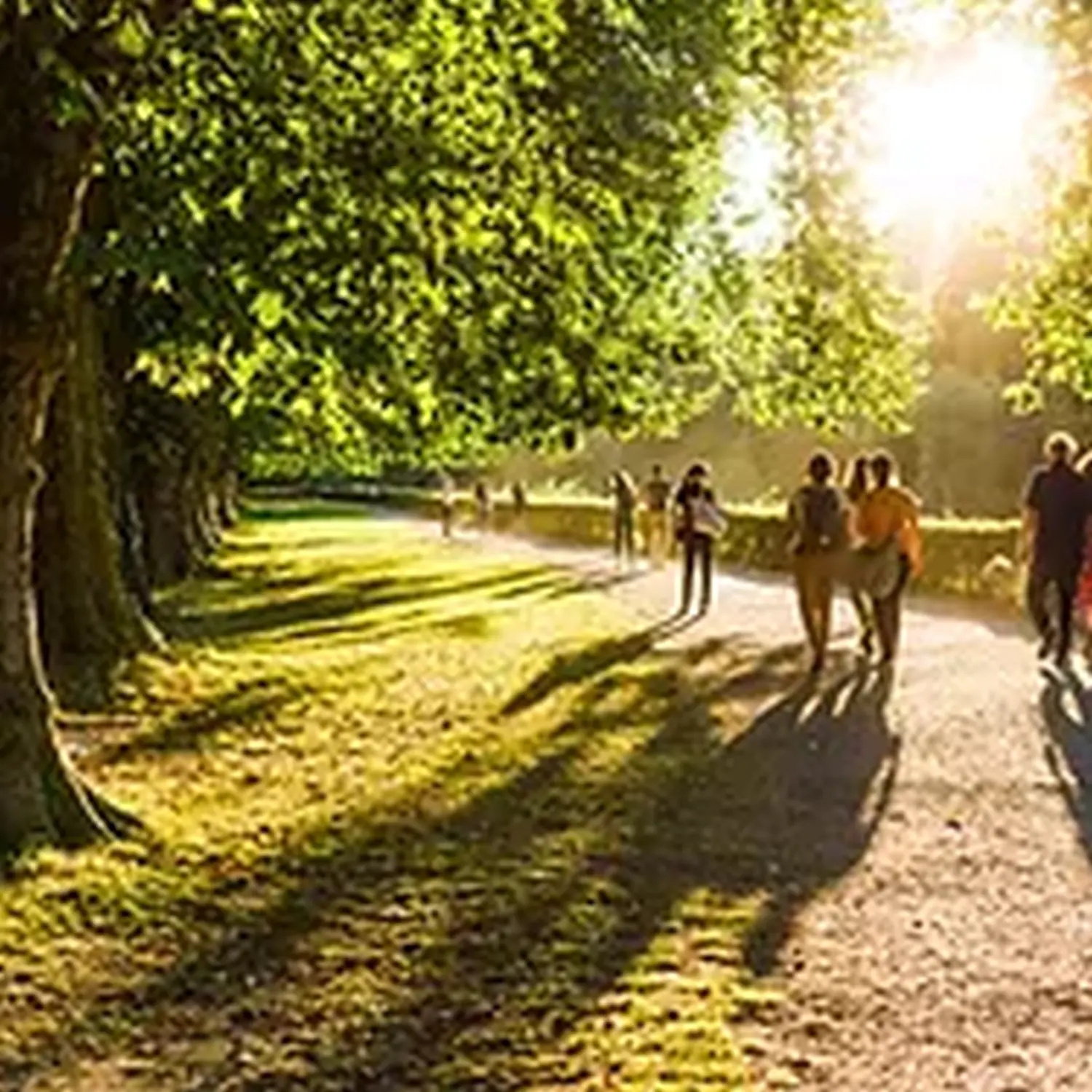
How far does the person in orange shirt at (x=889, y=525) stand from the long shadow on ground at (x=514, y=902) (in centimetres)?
412

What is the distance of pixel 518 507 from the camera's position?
6569 centimetres

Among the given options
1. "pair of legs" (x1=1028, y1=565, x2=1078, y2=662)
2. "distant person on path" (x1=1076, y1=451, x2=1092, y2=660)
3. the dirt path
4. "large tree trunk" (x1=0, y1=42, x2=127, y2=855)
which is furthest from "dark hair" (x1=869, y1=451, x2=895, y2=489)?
"large tree trunk" (x1=0, y1=42, x2=127, y2=855)

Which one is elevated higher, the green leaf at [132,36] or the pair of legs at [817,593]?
the green leaf at [132,36]

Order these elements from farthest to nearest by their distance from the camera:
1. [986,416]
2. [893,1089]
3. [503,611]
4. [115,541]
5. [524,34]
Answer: [986,416]
[503,611]
[115,541]
[524,34]
[893,1089]

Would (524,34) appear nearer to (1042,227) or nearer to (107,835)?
(107,835)

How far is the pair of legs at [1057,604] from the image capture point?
18406 mm

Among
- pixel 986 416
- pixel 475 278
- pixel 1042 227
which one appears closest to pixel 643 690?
pixel 475 278

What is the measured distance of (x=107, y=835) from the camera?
1023cm

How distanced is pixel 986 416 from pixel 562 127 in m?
43.1

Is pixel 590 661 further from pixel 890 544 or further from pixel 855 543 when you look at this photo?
pixel 890 544

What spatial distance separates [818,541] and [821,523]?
5.9 inches

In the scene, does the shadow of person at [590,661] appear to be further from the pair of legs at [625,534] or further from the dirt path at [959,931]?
the pair of legs at [625,534]

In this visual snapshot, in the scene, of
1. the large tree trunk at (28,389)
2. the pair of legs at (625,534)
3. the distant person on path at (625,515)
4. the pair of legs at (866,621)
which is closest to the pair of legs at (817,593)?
the pair of legs at (866,621)

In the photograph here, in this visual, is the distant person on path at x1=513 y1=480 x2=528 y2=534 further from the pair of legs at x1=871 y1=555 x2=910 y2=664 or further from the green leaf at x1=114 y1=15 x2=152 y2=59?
the green leaf at x1=114 y1=15 x2=152 y2=59
